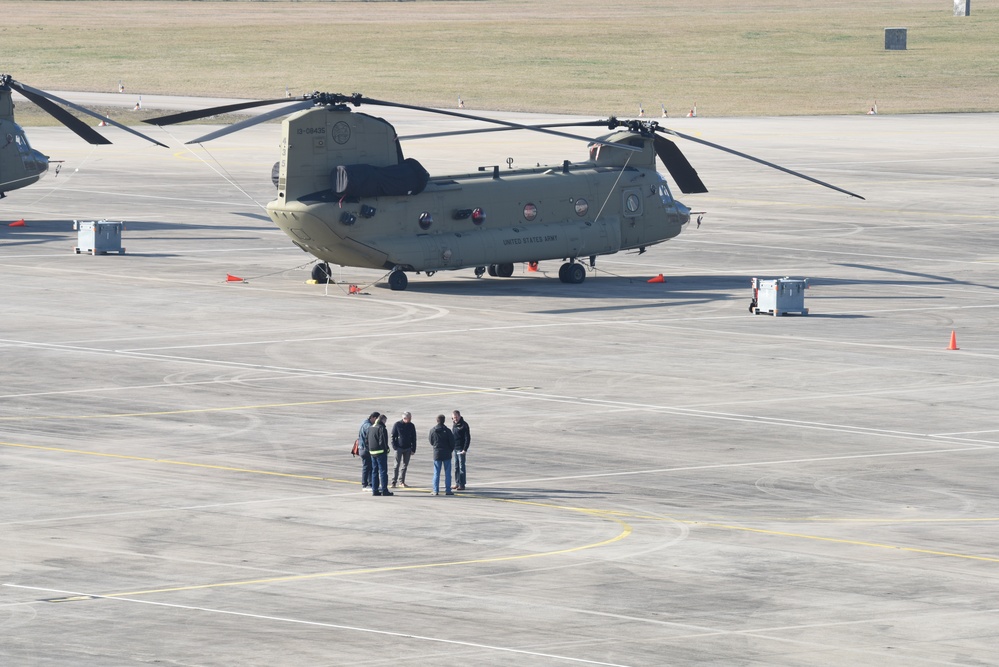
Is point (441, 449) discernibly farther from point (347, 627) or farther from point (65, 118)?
point (65, 118)

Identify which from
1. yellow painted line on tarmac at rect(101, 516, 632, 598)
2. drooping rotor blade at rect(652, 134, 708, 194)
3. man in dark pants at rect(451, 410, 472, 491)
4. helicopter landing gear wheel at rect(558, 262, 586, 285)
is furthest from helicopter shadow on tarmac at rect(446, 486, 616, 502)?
helicopter landing gear wheel at rect(558, 262, 586, 285)

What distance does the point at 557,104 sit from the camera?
4919 inches

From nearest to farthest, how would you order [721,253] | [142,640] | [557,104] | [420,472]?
[142,640], [420,472], [721,253], [557,104]

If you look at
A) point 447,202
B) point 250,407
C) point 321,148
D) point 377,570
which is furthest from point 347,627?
point 447,202

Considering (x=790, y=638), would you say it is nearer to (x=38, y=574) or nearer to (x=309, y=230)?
(x=38, y=574)

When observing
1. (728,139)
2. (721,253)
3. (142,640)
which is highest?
(728,139)

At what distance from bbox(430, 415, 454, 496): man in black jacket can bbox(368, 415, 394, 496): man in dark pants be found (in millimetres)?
826

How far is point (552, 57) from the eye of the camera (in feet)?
488

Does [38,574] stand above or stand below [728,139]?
below

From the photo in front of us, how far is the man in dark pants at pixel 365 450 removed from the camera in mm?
31062

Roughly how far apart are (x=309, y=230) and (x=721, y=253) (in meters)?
18.0

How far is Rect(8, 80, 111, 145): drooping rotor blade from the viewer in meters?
58.5

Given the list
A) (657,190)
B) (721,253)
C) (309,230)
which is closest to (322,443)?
(309,230)

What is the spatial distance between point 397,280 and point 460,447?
24011mm
